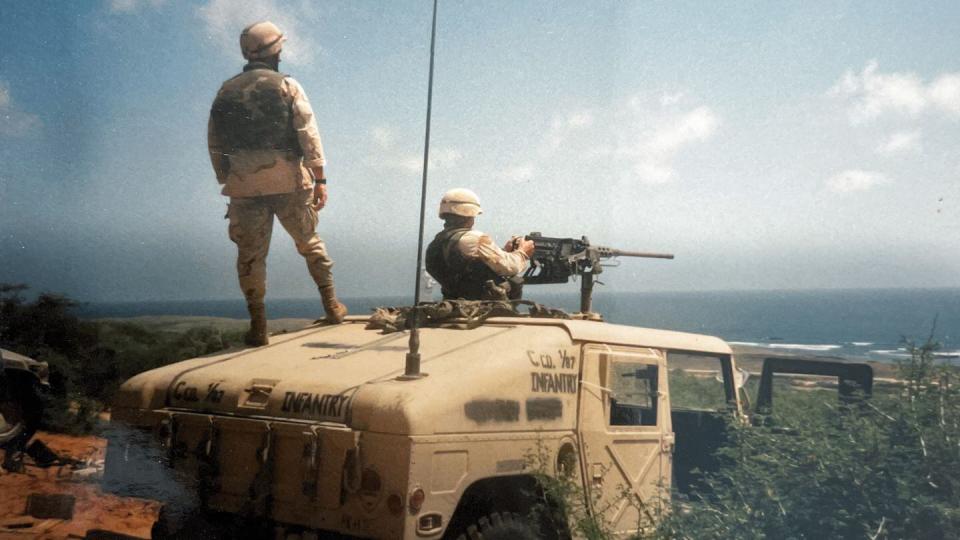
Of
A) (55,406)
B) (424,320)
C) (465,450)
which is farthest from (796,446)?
(55,406)

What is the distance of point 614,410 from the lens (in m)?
5.36

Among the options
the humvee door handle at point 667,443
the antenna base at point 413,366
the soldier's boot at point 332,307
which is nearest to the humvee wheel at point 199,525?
the antenna base at point 413,366

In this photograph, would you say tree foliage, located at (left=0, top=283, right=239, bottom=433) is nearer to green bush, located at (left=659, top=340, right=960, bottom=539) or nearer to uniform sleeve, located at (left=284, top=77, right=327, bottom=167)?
uniform sleeve, located at (left=284, top=77, right=327, bottom=167)

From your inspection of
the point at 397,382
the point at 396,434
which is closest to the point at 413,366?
the point at 397,382

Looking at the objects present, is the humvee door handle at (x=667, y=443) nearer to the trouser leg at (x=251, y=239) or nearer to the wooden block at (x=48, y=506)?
the trouser leg at (x=251, y=239)

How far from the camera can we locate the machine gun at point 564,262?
7590mm

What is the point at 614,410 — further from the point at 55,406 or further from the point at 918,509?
the point at 55,406

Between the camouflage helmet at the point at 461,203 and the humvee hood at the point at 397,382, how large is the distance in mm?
1385

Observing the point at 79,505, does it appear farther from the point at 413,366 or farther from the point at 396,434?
the point at 396,434

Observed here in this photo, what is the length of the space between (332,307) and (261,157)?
1.10 m

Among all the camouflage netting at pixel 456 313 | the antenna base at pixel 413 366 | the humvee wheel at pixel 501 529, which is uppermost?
the camouflage netting at pixel 456 313

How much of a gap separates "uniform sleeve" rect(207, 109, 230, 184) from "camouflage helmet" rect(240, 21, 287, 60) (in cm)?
47

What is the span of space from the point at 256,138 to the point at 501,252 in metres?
1.81

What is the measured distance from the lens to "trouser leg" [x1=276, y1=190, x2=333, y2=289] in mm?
5730
